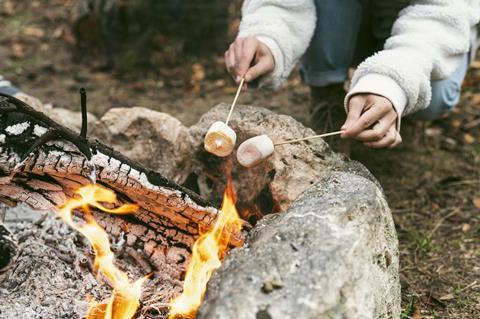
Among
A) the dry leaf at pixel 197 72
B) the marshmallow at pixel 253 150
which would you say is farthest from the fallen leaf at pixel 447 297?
the dry leaf at pixel 197 72

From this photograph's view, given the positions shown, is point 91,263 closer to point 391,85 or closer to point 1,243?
point 1,243

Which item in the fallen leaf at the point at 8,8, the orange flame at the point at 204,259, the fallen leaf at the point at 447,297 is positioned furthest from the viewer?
the fallen leaf at the point at 8,8

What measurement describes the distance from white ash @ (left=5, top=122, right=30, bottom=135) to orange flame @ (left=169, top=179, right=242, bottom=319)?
27.0 inches

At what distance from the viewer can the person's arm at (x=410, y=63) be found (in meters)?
2.00

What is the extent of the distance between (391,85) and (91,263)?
4.08ft

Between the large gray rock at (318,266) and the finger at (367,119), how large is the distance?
0.94 ft

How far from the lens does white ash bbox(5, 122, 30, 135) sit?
6.03 feet

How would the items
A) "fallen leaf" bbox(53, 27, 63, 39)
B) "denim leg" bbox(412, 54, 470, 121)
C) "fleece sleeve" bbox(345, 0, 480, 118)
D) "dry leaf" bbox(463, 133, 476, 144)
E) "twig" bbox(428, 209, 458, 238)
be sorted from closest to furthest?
"fleece sleeve" bbox(345, 0, 480, 118), "twig" bbox(428, 209, 458, 238), "denim leg" bbox(412, 54, 470, 121), "dry leaf" bbox(463, 133, 476, 144), "fallen leaf" bbox(53, 27, 63, 39)

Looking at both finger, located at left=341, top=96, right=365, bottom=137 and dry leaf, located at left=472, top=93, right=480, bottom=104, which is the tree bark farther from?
dry leaf, located at left=472, top=93, right=480, bottom=104

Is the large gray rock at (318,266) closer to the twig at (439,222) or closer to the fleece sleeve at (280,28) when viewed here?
the fleece sleeve at (280,28)

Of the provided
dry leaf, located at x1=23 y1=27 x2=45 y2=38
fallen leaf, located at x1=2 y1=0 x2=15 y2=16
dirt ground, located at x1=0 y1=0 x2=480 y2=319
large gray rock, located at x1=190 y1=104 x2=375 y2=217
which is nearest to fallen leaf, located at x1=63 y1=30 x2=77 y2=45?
dirt ground, located at x1=0 y1=0 x2=480 y2=319

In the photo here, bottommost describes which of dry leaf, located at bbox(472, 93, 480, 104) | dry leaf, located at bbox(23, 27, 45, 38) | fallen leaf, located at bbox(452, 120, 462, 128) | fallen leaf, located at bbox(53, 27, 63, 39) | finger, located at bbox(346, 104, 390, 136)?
fallen leaf, located at bbox(452, 120, 462, 128)

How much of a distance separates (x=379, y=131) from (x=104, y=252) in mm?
1054

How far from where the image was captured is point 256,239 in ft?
5.45
